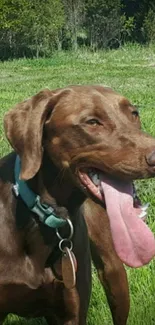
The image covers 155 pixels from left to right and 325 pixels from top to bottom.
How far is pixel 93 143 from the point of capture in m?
3.16

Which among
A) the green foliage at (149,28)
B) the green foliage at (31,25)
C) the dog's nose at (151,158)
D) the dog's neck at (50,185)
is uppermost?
the dog's nose at (151,158)

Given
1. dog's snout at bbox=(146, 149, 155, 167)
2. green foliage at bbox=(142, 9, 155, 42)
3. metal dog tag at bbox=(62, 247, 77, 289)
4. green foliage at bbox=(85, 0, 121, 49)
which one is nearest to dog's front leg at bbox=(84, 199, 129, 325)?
metal dog tag at bbox=(62, 247, 77, 289)

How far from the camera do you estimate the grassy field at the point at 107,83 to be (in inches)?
167

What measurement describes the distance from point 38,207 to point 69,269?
1.14 feet

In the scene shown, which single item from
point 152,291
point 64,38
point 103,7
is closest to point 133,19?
point 103,7

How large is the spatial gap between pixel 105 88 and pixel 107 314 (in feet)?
5.09

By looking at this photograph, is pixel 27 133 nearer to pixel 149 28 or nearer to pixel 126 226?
pixel 126 226

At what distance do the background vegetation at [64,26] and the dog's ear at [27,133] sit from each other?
89.3 feet

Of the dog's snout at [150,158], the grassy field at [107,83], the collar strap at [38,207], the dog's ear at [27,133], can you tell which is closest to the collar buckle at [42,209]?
the collar strap at [38,207]

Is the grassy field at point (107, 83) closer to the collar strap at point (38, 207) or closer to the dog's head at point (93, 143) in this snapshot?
the collar strap at point (38, 207)

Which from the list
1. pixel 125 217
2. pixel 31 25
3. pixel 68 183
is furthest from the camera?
pixel 31 25


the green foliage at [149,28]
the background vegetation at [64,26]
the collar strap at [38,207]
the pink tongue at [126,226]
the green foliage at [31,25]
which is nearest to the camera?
the pink tongue at [126,226]

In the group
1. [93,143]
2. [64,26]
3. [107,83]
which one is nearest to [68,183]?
[93,143]

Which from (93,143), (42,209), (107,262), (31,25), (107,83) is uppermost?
(93,143)
